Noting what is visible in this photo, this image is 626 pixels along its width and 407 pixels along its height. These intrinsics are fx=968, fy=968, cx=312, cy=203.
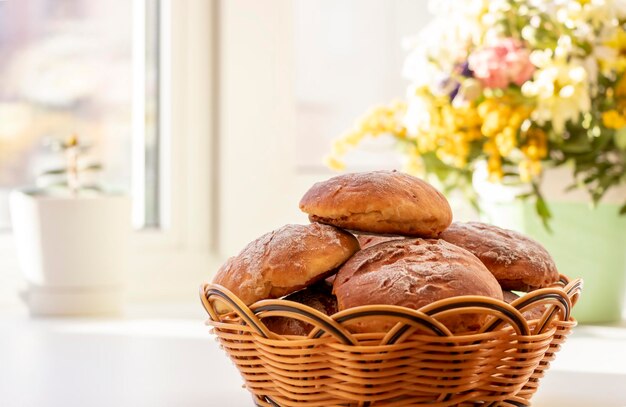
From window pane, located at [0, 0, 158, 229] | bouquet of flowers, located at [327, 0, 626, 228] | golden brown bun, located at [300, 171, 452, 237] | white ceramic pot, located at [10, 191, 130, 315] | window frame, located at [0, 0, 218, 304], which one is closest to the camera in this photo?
golden brown bun, located at [300, 171, 452, 237]

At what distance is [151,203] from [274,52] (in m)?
0.37

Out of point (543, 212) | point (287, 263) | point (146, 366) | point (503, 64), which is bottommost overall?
point (146, 366)

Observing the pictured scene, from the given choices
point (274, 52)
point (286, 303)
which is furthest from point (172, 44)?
point (286, 303)

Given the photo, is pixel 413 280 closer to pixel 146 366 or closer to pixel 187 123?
pixel 146 366

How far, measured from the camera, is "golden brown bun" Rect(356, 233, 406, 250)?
0.81 meters

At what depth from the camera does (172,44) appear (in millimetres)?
1810

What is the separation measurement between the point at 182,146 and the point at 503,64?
0.68m

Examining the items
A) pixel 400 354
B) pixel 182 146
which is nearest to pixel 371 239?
pixel 400 354

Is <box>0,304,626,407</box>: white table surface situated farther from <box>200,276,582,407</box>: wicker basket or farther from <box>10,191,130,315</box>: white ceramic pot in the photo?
<box>200,276,582,407</box>: wicker basket

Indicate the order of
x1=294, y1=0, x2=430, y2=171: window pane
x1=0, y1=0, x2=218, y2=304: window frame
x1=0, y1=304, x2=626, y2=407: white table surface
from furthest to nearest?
x1=294, y1=0, x2=430, y2=171: window pane → x1=0, y1=0, x2=218, y2=304: window frame → x1=0, y1=304, x2=626, y2=407: white table surface

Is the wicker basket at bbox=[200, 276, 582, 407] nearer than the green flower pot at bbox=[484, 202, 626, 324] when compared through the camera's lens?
Yes

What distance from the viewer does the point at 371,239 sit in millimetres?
839

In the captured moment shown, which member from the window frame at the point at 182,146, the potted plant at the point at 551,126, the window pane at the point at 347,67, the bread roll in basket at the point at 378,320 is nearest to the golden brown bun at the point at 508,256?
the bread roll in basket at the point at 378,320

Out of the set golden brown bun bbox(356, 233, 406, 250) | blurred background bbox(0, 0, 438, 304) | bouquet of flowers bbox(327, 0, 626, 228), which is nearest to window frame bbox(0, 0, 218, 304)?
blurred background bbox(0, 0, 438, 304)
